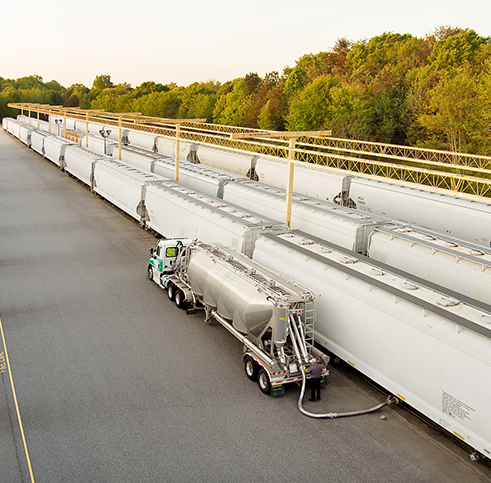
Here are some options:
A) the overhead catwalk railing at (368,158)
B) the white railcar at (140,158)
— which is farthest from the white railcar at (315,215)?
the white railcar at (140,158)

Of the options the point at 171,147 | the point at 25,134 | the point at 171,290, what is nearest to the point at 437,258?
the point at 171,290

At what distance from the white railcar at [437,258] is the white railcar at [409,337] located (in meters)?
2.86

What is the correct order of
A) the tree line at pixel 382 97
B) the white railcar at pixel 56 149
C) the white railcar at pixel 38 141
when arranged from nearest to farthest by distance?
1. the tree line at pixel 382 97
2. the white railcar at pixel 56 149
3. the white railcar at pixel 38 141

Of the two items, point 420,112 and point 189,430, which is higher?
point 420,112

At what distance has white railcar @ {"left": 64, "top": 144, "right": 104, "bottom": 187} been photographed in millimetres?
39850

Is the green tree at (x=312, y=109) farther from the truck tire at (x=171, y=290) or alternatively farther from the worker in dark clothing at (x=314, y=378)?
the worker in dark clothing at (x=314, y=378)

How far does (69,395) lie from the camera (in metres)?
12.8

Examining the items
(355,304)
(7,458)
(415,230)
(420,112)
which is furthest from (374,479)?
(420,112)

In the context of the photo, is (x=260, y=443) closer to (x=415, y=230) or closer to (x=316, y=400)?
(x=316, y=400)

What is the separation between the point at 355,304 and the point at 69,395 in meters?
7.92

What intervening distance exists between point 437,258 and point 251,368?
288 inches

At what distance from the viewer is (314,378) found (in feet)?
41.1

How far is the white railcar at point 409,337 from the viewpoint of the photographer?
10086 mm

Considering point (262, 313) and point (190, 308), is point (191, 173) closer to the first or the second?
point (190, 308)
